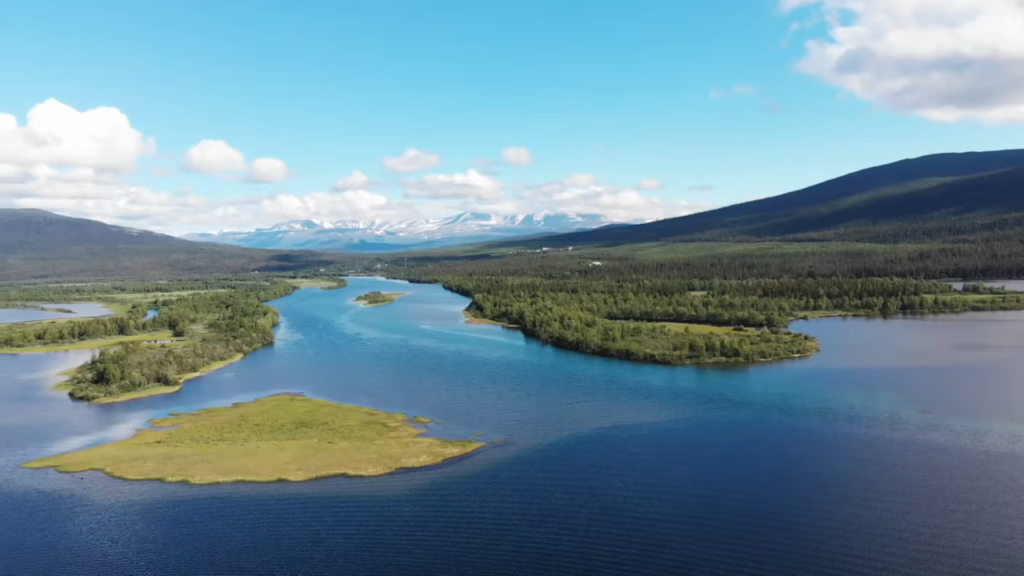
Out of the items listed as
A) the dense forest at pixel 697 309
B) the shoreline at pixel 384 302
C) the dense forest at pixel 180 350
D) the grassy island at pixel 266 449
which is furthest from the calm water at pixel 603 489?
the shoreline at pixel 384 302

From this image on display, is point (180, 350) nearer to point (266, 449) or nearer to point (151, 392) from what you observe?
point (151, 392)

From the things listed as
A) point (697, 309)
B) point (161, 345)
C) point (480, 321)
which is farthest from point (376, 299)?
point (697, 309)

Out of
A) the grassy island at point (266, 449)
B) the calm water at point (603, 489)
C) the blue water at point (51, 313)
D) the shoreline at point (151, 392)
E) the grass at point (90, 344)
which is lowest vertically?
the calm water at point (603, 489)

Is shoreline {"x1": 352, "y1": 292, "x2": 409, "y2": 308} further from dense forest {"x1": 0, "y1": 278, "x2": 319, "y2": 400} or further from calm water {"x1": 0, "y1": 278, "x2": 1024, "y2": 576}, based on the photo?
calm water {"x1": 0, "y1": 278, "x2": 1024, "y2": 576}

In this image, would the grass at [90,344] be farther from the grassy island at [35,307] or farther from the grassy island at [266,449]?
the grassy island at [35,307]

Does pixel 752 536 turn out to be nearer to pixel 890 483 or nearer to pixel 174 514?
pixel 890 483
